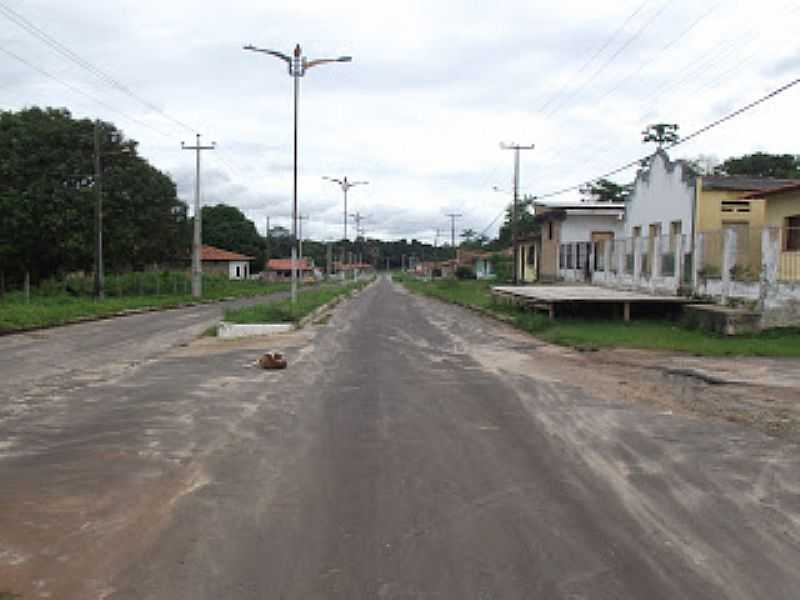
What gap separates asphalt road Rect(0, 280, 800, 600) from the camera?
425 centimetres

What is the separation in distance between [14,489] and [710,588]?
5165 mm

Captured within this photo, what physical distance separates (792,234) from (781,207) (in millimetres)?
987

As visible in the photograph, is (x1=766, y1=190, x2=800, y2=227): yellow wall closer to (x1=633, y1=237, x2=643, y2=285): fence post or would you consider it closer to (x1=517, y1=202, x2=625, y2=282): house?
(x1=633, y1=237, x2=643, y2=285): fence post

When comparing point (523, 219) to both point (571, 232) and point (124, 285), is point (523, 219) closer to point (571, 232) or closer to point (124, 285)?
point (571, 232)

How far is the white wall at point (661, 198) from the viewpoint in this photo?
25891 mm

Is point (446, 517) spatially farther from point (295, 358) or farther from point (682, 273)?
point (682, 273)

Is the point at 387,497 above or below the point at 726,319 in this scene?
below

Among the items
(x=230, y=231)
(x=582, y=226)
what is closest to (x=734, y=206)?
(x=582, y=226)

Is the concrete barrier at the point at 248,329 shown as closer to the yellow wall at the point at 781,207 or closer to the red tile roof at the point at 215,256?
the yellow wall at the point at 781,207

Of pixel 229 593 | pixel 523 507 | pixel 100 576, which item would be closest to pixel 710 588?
pixel 523 507

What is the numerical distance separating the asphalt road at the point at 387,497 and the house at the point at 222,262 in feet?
251

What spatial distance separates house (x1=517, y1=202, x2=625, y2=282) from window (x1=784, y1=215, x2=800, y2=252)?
13641 mm

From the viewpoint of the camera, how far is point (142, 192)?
4325cm

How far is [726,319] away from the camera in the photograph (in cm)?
1758
